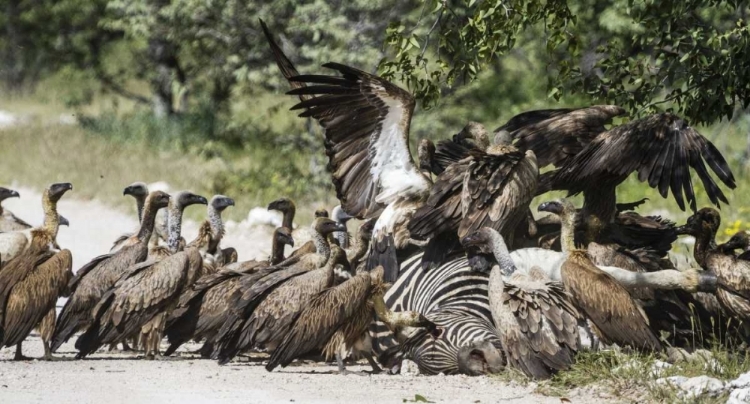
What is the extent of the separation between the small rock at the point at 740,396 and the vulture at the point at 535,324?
1.06 metres

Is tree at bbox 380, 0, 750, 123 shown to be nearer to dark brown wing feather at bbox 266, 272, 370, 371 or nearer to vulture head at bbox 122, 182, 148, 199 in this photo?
dark brown wing feather at bbox 266, 272, 370, 371

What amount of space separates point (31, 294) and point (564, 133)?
405 centimetres

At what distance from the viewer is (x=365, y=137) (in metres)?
9.95

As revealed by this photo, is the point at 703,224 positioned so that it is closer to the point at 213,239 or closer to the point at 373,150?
the point at 373,150

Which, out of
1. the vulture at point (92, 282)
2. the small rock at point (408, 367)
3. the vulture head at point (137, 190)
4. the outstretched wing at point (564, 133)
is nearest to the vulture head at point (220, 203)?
the vulture head at point (137, 190)

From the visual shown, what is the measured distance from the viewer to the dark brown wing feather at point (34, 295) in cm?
880

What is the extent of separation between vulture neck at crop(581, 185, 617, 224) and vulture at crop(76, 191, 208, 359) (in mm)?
2867

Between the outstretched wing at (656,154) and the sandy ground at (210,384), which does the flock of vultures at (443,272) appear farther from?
the sandy ground at (210,384)

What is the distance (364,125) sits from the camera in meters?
9.88

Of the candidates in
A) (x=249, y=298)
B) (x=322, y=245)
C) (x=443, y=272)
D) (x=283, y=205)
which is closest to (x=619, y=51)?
(x=443, y=272)

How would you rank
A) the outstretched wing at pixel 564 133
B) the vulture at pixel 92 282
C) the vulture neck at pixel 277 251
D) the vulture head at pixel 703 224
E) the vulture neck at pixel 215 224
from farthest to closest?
the vulture neck at pixel 215 224
the vulture neck at pixel 277 251
the outstretched wing at pixel 564 133
the vulture head at pixel 703 224
the vulture at pixel 92 282

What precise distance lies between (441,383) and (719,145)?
15689mm

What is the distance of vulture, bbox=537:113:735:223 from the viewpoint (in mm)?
9000

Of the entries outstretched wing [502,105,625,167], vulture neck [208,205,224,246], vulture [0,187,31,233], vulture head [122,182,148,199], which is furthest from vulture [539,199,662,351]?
vulture [0,187,31,233]
